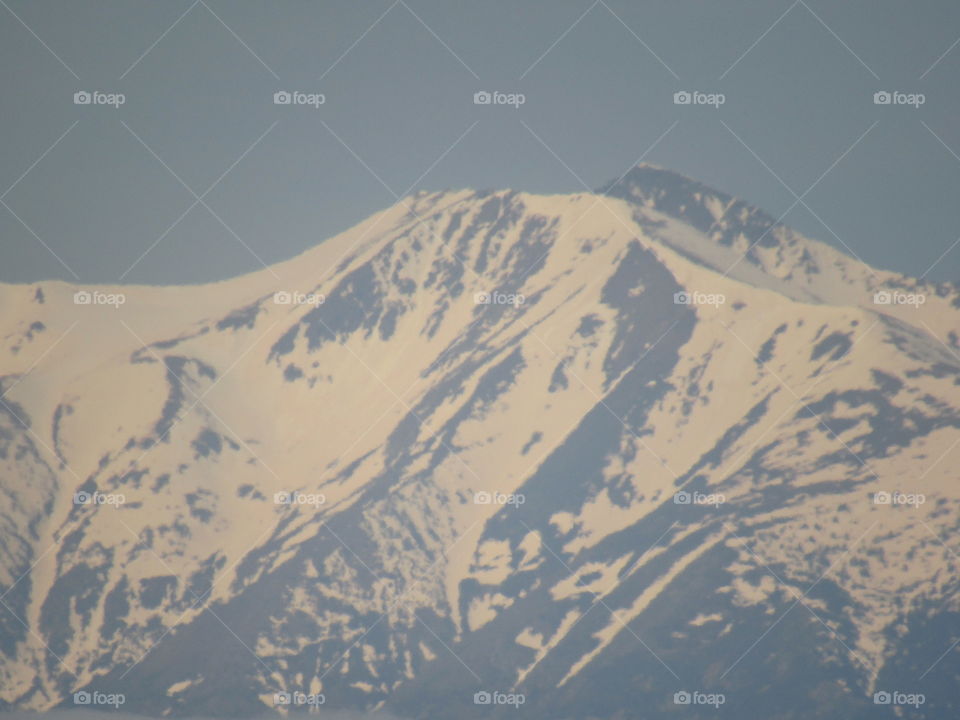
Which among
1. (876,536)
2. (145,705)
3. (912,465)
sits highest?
(912,465)

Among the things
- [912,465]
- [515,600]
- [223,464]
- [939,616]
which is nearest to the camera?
[939,616]

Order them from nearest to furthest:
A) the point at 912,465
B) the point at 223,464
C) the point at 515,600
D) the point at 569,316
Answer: the point at 912,465 < the point at 515,600 < the point at 223,464 < the point at 569,316

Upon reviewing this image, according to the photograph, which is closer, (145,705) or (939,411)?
(145,705)

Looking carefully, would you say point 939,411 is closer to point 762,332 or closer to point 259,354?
point 762,332

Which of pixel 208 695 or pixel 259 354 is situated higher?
pixel 259 354

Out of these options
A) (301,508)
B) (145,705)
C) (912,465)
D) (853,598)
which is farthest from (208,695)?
(912,465)

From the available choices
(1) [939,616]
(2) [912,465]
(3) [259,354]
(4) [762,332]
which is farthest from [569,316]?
(1) [939,616]
